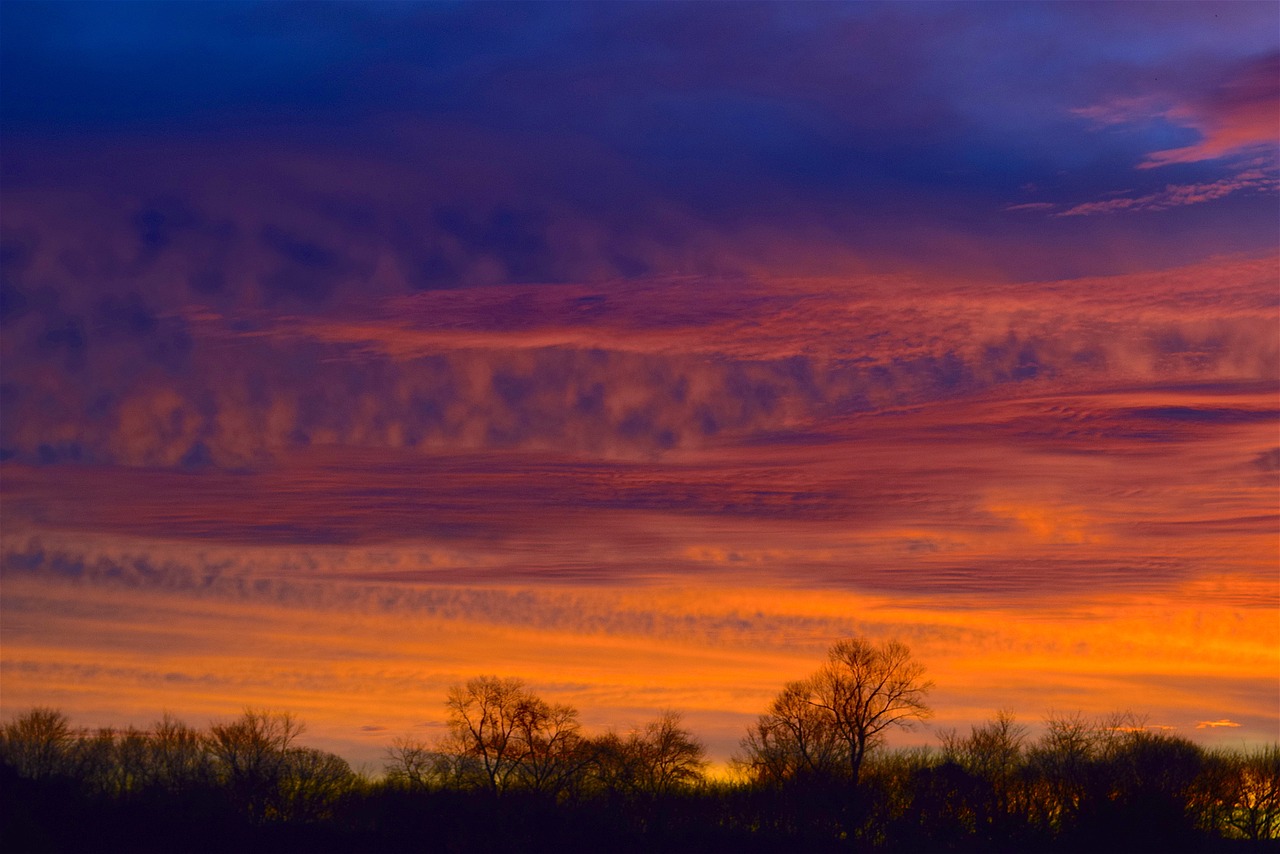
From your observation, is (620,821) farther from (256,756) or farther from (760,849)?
(256,756)

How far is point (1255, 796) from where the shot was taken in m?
104

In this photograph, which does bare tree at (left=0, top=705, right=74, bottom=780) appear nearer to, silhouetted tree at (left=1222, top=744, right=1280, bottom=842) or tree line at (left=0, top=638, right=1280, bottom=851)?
tree line at (left=0, top=638, right=1280, bottom=851)

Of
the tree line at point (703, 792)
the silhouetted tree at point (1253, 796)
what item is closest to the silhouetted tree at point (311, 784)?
the tree line at point (703, 792)

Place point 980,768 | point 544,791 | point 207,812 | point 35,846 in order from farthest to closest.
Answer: point 980,768, point 544,791, point 207,812, point 35,846

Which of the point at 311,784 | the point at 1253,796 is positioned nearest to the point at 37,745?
the point at 311,784

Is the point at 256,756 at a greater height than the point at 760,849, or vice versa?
the point at 256,756

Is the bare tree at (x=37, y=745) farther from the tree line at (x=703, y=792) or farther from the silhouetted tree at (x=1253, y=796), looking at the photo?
the silhouetted tree at (x=1253, y=796)

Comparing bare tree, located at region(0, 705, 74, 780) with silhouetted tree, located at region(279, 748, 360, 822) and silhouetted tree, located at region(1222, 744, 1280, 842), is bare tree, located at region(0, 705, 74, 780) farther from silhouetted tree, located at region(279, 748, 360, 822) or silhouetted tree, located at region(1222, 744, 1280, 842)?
silhouetted tree, located at region(1222, 744, 1280, 842)

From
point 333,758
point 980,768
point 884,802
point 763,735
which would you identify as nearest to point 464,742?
point 333,758

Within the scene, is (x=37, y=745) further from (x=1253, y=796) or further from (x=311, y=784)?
(x=1253, y=796)

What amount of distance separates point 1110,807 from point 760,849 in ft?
73.9

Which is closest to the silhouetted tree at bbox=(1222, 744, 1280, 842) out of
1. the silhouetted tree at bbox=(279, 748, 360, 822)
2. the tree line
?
the tree line

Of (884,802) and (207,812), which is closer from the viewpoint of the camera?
(207,812)

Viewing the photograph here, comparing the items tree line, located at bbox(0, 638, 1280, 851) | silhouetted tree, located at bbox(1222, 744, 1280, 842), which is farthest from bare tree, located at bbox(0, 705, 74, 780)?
silhouetted tree, located at bbox(1222, 744, 1280, 842)
